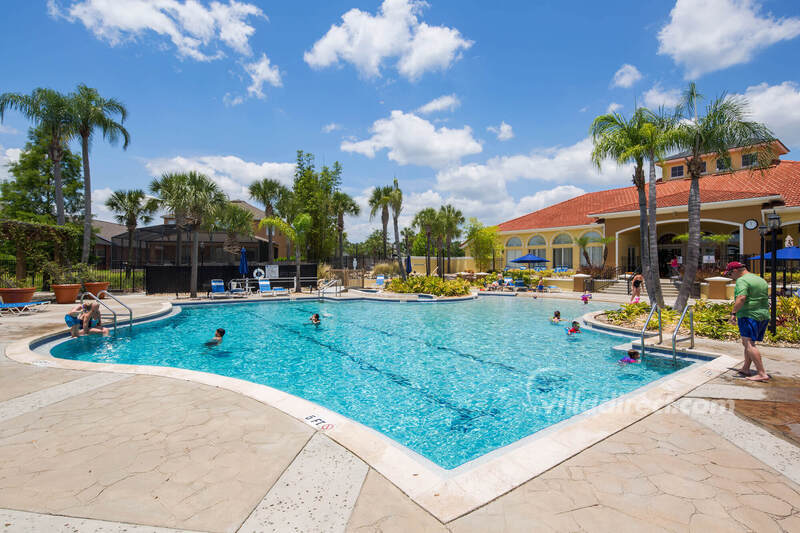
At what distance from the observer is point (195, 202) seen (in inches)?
648

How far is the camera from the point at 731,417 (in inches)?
155

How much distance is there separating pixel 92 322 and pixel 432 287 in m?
Answer: 14.2

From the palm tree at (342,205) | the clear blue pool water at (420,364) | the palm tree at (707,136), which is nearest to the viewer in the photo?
the clear blue pool water at (420,364)

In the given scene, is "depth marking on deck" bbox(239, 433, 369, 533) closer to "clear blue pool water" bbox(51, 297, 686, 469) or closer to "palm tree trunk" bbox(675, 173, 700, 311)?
"clear blue pool water" bbox(51, 297, 686, 469)

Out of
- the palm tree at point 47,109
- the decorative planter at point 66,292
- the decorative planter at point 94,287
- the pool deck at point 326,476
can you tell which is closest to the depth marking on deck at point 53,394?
the pool deck at point 326,476

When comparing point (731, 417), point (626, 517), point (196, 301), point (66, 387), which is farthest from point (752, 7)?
Result: point (196, 301)

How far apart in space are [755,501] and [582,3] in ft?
42.9

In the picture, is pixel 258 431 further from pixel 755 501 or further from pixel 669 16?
pixel 669 16

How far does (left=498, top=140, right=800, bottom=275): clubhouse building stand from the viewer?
20219 mm

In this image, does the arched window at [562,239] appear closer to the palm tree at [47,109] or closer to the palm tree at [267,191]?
the palm tree at [267,191]

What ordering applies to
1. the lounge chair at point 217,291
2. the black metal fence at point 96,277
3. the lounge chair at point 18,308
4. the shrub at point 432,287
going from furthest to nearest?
1. the shrub at point 432,287
2. the lounge chair at point 217,291
3. the black metal fence at point 96,277
4. the lounge chair at point 18,308

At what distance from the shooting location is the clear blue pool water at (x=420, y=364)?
5.22 m

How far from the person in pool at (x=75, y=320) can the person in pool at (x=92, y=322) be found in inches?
4.4

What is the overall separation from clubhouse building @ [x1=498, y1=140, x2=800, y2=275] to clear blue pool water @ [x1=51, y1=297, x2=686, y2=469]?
8.87 m
